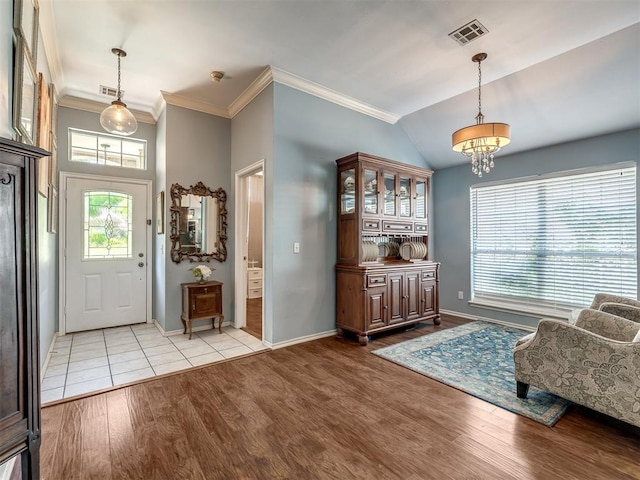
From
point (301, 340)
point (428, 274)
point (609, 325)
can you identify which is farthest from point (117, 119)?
point (609, 325)

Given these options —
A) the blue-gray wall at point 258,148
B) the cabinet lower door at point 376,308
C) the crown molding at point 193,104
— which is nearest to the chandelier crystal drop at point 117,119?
the crown molding at point 193,104

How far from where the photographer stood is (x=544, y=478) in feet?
5.28

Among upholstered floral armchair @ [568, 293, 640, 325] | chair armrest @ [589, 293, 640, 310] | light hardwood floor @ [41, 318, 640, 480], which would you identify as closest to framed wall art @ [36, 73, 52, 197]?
light hardwood floor @ [41, 318, 640, 480]

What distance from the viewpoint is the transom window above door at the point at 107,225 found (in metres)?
4.22

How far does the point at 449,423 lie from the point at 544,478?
58cm

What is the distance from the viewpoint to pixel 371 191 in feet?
12.7

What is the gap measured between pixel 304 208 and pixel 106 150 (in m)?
3.02

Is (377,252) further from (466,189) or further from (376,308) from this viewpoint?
(466,189)

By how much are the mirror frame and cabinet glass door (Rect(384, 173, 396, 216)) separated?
7.47 feet

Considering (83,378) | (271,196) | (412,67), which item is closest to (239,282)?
(271,196)

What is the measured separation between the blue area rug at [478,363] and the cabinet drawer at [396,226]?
1.42 meters

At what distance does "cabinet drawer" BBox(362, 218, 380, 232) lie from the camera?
3781 mm

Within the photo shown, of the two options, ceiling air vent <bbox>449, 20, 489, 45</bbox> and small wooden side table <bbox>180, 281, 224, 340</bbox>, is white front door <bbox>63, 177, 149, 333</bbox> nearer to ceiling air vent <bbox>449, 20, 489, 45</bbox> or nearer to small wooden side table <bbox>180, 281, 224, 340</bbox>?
small wooden side table <bbox>180, 281, 224, 340</bbox>

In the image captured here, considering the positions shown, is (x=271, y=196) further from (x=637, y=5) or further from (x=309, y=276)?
(x=637, y=5)
